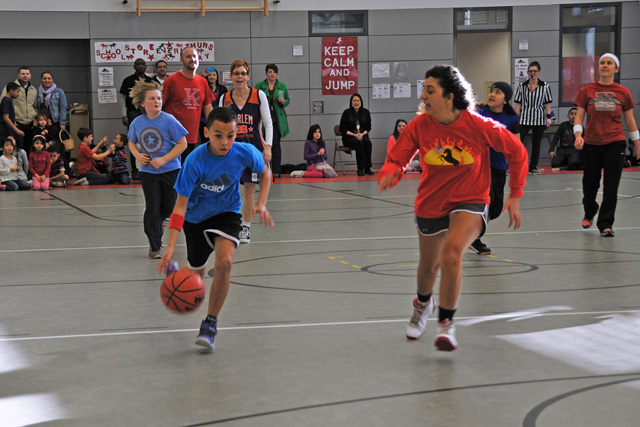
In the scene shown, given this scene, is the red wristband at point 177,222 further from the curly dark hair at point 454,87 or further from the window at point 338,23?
the window at point 338,23

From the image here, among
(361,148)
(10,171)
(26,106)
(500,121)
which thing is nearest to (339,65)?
(361,148)

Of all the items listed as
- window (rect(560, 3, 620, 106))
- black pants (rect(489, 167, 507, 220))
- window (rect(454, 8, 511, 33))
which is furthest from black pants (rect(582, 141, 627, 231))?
window (rect(560, 3, 620, 106))

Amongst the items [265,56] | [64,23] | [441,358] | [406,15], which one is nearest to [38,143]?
[64,23]

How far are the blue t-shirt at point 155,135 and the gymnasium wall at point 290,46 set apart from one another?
38.6 ft

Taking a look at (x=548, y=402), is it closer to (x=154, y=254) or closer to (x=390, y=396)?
(x=390, y=396)

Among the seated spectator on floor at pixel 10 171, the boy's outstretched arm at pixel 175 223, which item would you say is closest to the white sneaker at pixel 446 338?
the boy's outstretched arm at pixel 175 223

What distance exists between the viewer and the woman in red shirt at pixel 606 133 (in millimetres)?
8773

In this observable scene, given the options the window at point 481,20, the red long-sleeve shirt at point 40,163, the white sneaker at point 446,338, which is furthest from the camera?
the window at point 481,20

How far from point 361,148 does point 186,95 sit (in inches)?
387

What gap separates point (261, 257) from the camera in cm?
775

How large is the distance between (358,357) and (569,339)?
117 cm

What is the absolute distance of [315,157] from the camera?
60.1 ft

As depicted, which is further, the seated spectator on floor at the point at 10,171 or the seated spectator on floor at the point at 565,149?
the seated spectator on floor at the point at 565,149

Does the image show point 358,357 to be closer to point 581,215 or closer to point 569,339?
point 569,339
